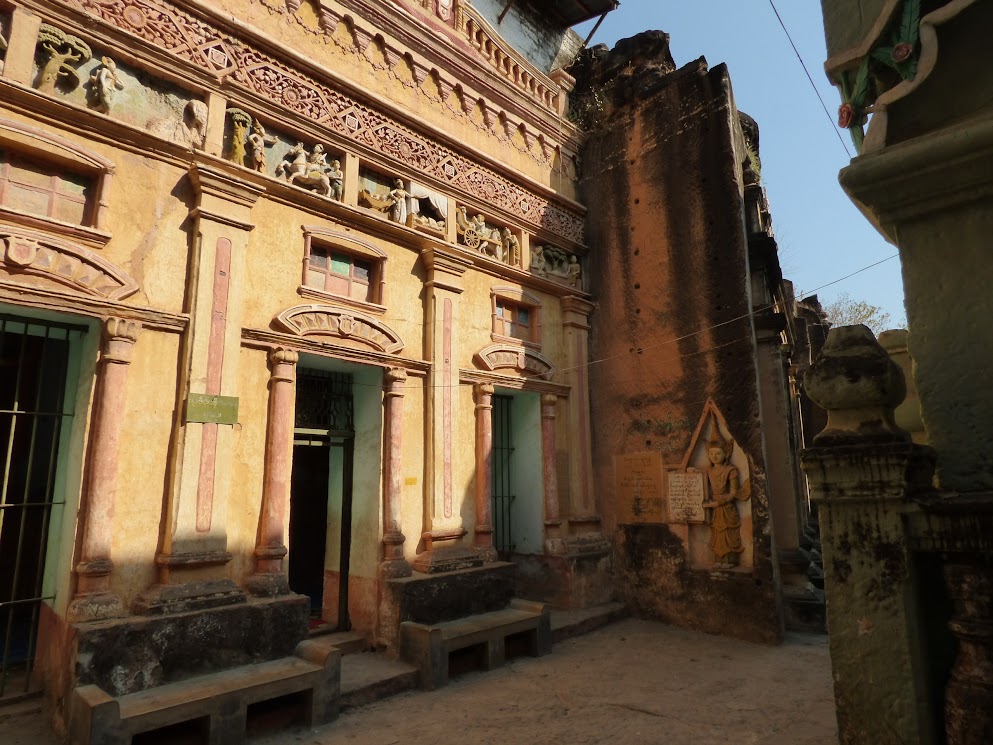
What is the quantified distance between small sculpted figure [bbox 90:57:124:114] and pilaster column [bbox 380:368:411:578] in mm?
3899

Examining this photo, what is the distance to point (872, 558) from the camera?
7.36 feet

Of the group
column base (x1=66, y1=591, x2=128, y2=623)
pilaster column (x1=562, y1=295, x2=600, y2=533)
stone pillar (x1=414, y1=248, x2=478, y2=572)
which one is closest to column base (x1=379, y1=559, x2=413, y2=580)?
stone pillar (x1=414, y1=248, x2=478, y2=572)

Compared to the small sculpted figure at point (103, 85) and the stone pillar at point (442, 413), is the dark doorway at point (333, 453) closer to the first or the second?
the stone pillar at point (442, 413)

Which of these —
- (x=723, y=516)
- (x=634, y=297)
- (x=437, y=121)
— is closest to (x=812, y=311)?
(x=634, y=297)

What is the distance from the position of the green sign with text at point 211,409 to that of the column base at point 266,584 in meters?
1.56

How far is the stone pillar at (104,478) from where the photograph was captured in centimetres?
498

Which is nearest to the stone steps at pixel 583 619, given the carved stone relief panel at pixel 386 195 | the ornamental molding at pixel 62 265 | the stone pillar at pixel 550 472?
the stone pillar at pixel 550 472

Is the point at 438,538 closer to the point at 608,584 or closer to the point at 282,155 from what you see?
the point at 608,584

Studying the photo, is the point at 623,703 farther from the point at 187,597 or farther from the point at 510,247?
the point at 510,247

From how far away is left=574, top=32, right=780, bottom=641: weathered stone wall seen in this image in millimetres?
8438

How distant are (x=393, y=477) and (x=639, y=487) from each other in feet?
13.6

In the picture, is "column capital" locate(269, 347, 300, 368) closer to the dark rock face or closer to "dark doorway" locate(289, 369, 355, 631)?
"dark doorway" locate(289, 369, 355, 631)

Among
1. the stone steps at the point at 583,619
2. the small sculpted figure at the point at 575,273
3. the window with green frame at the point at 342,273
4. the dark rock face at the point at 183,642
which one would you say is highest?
the small sculpted figure at the point at 575,273

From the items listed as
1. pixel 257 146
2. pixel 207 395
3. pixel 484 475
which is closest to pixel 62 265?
pixel 207 395
